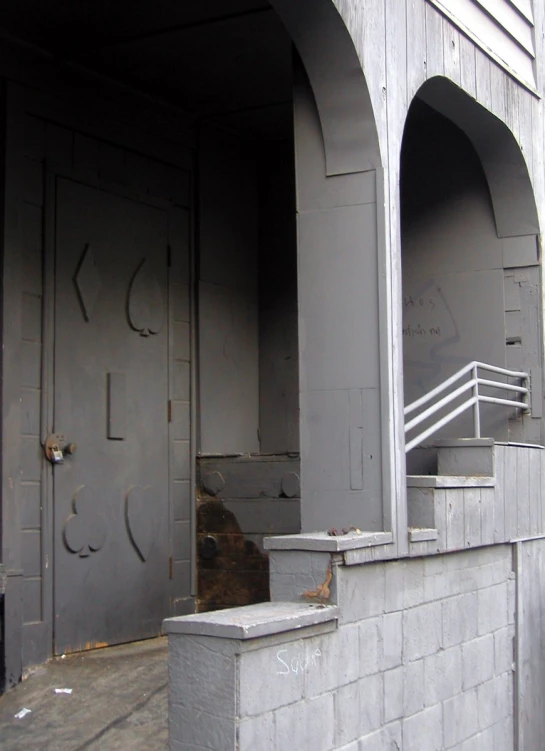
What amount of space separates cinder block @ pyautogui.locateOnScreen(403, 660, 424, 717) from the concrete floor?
4.19 feet

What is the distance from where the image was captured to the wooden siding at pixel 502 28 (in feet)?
24.5

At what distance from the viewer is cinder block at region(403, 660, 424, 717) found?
5.69m

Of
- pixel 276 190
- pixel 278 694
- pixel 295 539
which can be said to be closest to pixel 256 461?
pixel 276 190

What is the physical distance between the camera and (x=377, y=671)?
17.7 ft

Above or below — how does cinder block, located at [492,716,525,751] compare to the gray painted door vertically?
below

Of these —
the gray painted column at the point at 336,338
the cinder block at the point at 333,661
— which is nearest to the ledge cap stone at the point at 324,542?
the gray painted column at the point at 336,338

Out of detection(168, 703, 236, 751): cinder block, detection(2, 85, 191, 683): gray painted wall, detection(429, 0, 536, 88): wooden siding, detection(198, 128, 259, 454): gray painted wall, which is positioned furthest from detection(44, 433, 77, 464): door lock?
detection(429, 0, 536, 88): wooden siding

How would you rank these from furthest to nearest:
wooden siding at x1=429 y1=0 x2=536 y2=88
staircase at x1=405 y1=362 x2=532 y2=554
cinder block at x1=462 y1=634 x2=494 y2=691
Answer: wooden siding at x1=429 y1=0 x2=536 y2=88, cinder block at x1=462 y1=634 x2=494 y2=691, staircase at x1=405 y1=362 x2=532 y2=554

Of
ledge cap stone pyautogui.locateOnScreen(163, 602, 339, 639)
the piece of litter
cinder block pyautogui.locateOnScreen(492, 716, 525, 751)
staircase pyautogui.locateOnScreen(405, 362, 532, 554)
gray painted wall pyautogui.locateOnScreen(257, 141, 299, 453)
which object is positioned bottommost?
cinder block pyautogui.locateOnScreen(492, 716, 525, 751)

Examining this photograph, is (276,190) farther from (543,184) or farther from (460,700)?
(460,700)

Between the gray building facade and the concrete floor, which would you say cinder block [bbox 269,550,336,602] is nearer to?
the gray building facade

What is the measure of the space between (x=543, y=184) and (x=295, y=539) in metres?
4.84

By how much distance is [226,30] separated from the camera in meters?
7.16

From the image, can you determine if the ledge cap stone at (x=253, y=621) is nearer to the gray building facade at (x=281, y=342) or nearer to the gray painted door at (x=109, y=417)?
the gray building facade at (x=281, y=342)
